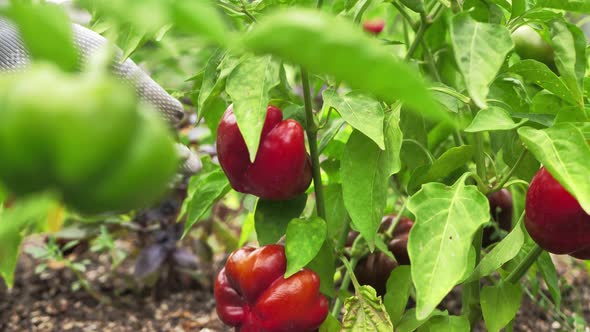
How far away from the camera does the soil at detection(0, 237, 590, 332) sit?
146 cm

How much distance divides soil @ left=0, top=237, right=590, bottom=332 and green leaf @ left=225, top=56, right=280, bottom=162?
0.81 meters

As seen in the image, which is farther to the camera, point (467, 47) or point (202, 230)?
point (202, 230)

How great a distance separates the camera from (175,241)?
165 cm

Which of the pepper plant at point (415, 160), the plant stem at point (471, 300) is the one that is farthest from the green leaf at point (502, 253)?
the plant stem at point (471, 300)

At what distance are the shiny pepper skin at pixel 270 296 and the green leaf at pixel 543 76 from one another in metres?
0.34

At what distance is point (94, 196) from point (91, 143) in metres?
0.03

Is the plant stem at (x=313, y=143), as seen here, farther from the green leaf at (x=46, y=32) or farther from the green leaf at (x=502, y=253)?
the green leaf at (x=46, y=32)

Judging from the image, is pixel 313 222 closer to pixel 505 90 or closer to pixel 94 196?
pixel 505 90

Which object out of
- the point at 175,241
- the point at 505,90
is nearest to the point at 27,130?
the point at 505,90

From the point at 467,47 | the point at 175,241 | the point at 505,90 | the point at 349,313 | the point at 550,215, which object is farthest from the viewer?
the point at 175,241

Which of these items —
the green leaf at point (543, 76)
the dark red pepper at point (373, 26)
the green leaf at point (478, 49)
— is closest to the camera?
the green leaf at point (478, 49)

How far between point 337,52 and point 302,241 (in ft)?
1.92

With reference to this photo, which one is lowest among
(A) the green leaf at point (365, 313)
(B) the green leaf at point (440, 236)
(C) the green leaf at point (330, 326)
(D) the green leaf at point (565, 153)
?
(C) the green leaf at point (330, 326)

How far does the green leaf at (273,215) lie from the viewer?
85 centimetres
